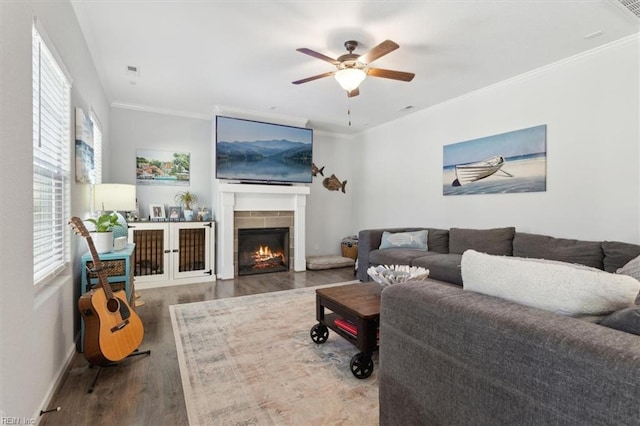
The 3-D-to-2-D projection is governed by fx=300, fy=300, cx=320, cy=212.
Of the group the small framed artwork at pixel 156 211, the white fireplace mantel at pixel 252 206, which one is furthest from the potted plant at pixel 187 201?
the white fireplace mantel at pixel 252 206

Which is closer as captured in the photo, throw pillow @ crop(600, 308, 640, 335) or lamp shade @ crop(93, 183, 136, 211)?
throw pillow @ crop(600, 308, 640, 335)

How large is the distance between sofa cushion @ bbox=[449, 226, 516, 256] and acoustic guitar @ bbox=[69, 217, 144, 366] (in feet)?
11.9

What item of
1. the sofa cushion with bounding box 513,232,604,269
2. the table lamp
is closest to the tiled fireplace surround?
the table lamp

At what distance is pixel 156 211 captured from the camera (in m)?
4.69

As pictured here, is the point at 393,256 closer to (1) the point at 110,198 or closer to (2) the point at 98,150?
(1) the point at 110,198

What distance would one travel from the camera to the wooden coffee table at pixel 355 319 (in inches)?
80.0

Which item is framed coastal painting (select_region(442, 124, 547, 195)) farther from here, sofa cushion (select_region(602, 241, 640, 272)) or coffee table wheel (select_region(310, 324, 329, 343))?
coffee table wheel (select_region(310, 324, 329, 343))

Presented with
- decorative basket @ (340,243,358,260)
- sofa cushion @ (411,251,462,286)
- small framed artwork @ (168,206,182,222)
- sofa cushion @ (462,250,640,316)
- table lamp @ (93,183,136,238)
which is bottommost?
decorative basket @ (340,243,358,260)

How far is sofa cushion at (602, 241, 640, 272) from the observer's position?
99.7 inches

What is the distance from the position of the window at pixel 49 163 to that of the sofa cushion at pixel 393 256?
11.1ft

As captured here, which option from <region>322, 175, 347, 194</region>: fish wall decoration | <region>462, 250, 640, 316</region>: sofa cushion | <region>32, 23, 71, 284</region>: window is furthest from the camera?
<region>322, 175, 347, 194</region>: fish wall decoration

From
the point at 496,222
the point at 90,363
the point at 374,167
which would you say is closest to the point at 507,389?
the point at 90,363

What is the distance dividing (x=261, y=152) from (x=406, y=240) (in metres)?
2.71

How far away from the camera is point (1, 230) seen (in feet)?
3.95
